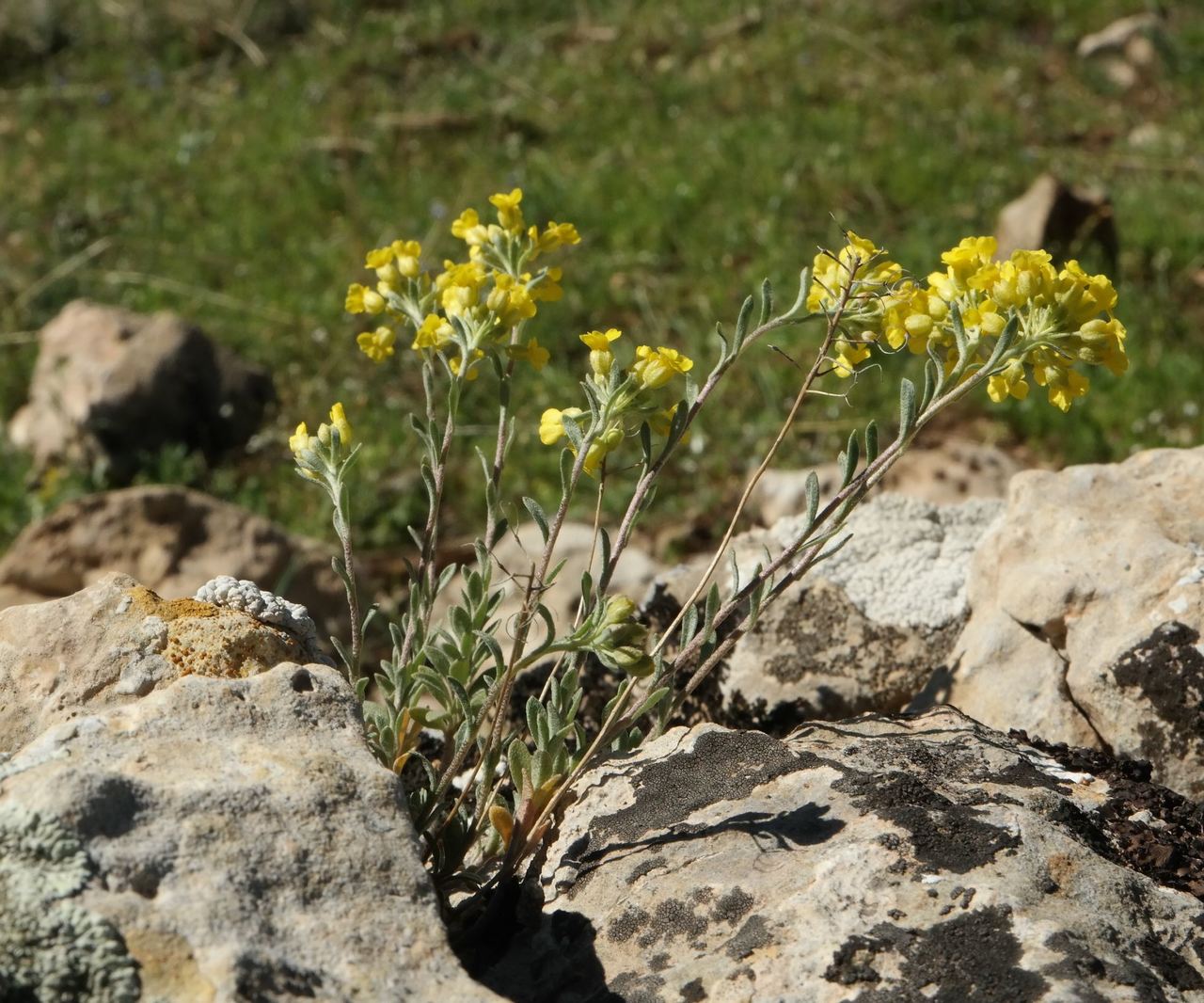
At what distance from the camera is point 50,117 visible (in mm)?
8188

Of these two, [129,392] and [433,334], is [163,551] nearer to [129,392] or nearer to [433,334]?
[129,392]

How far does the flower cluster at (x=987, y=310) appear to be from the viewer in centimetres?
203

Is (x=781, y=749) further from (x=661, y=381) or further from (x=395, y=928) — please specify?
(x=395, y=928)

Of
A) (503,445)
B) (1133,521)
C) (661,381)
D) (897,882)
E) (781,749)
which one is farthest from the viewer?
(1133,521)

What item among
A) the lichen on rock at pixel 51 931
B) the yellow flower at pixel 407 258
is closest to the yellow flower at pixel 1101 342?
the yellow flower at pixel 407 258

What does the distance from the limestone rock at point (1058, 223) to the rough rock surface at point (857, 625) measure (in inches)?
127

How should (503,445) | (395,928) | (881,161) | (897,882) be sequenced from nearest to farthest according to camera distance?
(395,928) < (897,882) < (503,445) < (881,161)

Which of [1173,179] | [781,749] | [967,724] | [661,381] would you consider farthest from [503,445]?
[1173,179]

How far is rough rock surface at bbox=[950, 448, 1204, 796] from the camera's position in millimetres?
Answer: 2523

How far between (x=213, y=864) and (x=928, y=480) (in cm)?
336

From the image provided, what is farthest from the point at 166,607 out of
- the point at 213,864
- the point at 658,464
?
the point at 658,464

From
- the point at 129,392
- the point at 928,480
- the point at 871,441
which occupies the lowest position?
the point at 129,392

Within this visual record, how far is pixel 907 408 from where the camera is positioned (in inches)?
81.4

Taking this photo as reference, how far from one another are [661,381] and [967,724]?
837 millimetres
